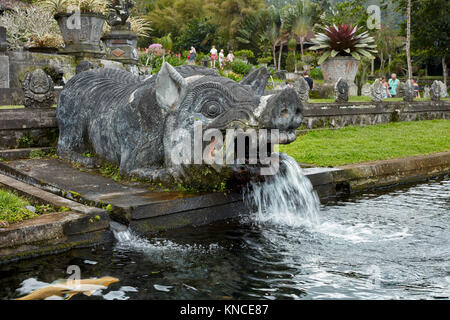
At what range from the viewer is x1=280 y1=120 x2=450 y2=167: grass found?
7.64 m

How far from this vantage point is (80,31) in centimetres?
1328

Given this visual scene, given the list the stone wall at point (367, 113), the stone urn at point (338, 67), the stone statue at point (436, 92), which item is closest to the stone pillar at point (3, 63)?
the stone wall at point (367, 113)

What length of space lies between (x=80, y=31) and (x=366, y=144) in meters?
8.35

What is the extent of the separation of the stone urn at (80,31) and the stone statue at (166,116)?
750 cm

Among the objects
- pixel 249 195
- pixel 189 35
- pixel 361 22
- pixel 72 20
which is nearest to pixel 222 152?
pixel 249 195

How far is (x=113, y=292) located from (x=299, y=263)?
142 cm

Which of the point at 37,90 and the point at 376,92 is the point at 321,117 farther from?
the point at 37,90

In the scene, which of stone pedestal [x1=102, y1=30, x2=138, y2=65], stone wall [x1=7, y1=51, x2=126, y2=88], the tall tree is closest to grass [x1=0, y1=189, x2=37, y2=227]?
stone wall [x1=7, y1=51, x2=126, y2=88]

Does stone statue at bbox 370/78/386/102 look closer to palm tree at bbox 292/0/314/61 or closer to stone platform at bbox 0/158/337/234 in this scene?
stone platform at bbox 0/158/337/234

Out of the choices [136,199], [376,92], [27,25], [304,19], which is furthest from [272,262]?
[304,19]

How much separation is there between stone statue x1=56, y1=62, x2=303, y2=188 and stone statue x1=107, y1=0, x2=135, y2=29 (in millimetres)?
10998

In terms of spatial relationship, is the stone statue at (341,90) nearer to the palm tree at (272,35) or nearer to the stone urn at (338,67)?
the stone urn at (338,67)

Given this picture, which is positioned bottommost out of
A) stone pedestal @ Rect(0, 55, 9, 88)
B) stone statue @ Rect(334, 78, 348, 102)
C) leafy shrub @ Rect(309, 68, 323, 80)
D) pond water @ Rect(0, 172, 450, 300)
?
pond water @ Rect(0, 172, 450, 300)

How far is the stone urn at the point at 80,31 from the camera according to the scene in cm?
1325
